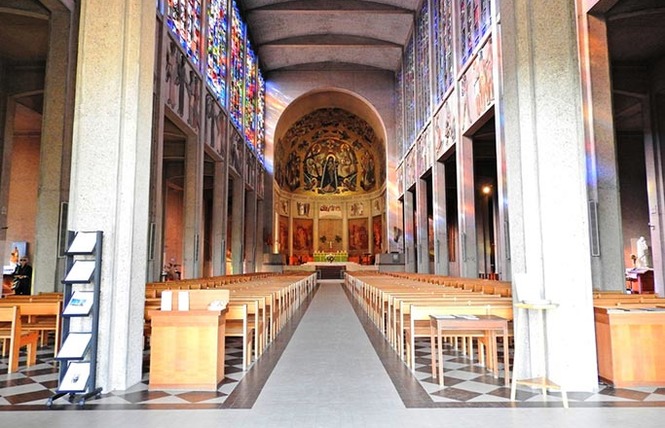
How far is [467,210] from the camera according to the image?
44.9ft

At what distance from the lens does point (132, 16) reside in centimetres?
492

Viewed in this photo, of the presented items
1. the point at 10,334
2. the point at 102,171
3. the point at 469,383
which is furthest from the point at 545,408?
the point at 10,334

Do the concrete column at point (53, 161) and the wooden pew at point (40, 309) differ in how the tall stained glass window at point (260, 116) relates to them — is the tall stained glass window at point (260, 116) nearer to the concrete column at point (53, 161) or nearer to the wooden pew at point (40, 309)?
the concrete column at point (53, 161)

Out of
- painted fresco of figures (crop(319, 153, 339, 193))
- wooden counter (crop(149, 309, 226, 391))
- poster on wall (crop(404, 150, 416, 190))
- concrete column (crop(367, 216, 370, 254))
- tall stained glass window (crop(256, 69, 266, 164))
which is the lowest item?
wooden counter (crop(149, 309, 226, 391))

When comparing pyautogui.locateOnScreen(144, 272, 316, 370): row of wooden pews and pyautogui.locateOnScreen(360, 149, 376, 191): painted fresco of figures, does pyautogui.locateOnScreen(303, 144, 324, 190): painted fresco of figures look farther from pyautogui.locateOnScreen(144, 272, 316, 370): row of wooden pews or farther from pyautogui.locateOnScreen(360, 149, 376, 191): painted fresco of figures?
pyautogui.locateOnScreen(144, 272, 316, 370): row of wooden pews

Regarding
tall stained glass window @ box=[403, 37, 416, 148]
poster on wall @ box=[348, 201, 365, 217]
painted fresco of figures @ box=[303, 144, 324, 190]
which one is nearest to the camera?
tall stained glass window @ box=[403, 37, 416, 148]

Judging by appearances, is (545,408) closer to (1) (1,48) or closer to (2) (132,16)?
(2) (132,16)

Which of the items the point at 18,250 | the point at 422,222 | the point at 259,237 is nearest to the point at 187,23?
the point at 18,250

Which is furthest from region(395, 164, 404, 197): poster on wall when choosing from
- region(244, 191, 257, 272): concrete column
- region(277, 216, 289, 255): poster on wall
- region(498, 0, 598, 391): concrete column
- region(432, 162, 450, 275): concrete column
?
region(498, 0, 598, 391): concrete column

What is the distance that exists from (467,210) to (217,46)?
10.6 meters

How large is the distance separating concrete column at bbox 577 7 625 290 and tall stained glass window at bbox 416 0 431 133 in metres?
9.00

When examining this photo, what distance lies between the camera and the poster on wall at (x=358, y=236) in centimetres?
3181

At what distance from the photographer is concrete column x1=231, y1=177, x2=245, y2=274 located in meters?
20.4

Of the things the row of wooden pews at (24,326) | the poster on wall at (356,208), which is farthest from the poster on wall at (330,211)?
the row of wooden pews at (24,326)
